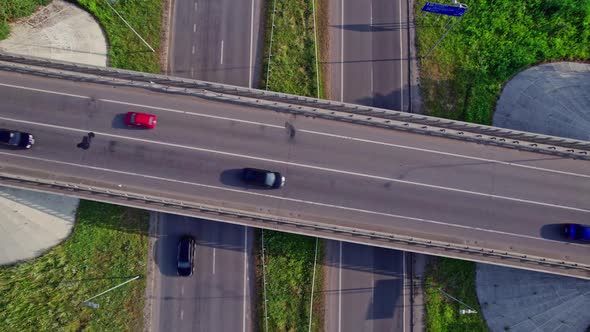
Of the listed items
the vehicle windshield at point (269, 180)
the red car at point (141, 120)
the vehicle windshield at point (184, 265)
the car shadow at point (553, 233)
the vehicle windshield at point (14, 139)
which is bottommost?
the vehicle windshield at point (184, 265)

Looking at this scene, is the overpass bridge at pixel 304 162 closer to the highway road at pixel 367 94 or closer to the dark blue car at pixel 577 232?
the dark blue car at pixel 577 232

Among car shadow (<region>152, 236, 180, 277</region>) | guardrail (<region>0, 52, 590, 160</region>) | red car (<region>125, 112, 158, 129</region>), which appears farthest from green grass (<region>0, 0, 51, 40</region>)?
car shadow (<region>152, 236, 180, 277</region>)

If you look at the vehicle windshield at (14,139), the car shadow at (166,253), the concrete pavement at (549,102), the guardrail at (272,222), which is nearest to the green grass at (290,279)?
the guardrail at (272,222)

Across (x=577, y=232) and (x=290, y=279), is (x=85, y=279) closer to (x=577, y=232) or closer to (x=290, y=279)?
(x=290, y=279)

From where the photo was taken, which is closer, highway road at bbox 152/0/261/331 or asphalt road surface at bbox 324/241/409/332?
asphalt road surface at bbox 324/241/409/332

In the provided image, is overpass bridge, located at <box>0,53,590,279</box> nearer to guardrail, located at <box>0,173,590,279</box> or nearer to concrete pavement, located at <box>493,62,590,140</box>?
guardrail, located at <box>0,173,590,279</box>

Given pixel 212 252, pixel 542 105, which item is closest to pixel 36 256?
pixel 212 252

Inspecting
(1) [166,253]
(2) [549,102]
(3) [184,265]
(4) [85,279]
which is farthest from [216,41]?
(2) [549,102]
